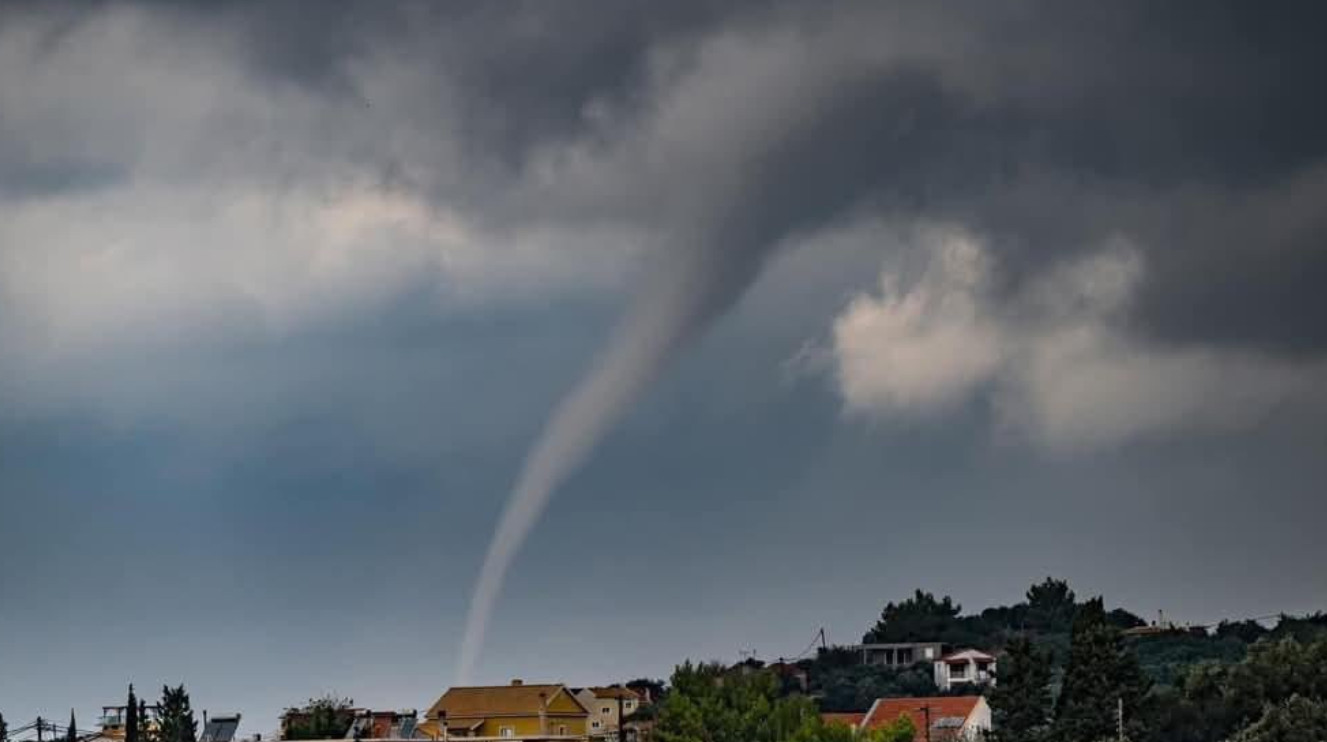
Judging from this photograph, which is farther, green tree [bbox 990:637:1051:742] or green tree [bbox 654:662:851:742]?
green tree [bbox 990:637:1051:742]

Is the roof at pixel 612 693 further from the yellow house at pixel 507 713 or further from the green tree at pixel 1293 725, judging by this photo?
the green tree at pixel 1293 725

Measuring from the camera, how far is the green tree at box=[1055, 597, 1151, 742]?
112 m

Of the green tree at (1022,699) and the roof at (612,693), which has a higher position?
the roof at (612,693)

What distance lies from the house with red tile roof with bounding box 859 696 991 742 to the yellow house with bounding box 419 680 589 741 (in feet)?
68.0

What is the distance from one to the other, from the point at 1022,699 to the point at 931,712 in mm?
31309

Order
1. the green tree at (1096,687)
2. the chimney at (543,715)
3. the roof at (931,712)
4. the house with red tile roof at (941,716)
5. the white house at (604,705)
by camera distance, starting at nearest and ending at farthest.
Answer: the green tree at (1096,687) → the house with red tile roof at (941,716) → the roof at (931,712) → the chimney at (543,715) → the white house at (604,705)

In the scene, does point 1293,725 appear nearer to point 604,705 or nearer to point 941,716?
point 941,716

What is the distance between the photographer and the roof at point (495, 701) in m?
153

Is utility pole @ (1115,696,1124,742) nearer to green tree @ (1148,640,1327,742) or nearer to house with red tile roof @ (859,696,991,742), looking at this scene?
green tree @ (1148,640,1327,742)

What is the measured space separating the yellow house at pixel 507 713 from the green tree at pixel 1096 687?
43.7 metres

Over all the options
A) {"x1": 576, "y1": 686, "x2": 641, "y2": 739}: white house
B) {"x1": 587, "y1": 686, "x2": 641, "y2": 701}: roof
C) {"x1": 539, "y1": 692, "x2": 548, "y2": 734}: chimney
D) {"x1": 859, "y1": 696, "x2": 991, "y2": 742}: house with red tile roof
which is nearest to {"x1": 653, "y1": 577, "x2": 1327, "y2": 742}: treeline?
{"x1": 859, "y1": 696, "x2": 991, "y2": 742}: house with red tile roof

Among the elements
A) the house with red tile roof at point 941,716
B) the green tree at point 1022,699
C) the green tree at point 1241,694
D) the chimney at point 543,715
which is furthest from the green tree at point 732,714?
the chimney at point 543,715

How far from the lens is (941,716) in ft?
477

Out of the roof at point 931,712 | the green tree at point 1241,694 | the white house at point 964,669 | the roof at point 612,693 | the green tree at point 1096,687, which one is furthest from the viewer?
the white house at point 964,669
